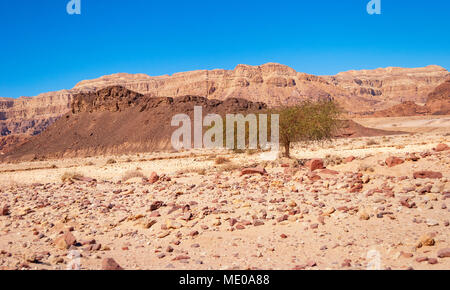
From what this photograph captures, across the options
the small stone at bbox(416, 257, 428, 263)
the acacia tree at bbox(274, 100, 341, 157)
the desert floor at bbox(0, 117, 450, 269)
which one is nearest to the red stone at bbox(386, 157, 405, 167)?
the desert floor at bbox(0, 117, 450, 269)

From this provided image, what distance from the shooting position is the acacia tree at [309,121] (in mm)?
21516

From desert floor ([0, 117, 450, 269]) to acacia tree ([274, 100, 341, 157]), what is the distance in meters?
8.73

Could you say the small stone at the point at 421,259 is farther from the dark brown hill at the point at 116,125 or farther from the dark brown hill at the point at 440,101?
the dark brown hill at the point at 440,101

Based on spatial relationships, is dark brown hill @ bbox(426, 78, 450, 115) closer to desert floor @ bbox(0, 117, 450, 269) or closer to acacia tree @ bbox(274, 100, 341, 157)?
acacia tree @ bbox(274, 100, 341, 157)

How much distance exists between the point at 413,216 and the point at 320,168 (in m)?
6.68

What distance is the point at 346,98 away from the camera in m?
169

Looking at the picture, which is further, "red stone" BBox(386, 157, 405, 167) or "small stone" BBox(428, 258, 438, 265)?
"red stone" BBox(386, 157, 405, 167)

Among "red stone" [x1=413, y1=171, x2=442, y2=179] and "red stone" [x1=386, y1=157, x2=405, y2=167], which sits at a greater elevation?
"red stone" [x1=386, y1=157, x2=405, y2=167]

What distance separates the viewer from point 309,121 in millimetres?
21422

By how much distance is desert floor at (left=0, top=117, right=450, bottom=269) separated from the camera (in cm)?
624

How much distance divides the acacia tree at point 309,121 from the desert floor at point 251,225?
8.73 meters

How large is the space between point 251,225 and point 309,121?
14364 millimetres

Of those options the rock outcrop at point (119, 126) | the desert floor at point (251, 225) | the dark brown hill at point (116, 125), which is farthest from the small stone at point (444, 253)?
the dark brown hill at point (116, 125)

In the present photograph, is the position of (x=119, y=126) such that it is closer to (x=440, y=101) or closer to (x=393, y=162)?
(x=393, y=162)
